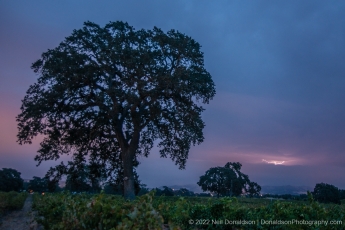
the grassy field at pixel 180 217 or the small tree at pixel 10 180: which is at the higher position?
the small tree at pixel 10 180

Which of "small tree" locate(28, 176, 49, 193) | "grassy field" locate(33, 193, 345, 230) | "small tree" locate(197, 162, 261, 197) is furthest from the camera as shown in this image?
"small tree" locate(28, 176, 49, 193)

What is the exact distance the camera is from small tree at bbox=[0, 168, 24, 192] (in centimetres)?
5316

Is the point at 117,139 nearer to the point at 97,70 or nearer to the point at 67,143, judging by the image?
the point at 67,143

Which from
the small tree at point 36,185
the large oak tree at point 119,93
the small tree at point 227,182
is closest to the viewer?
the large oak tree at point 119,93

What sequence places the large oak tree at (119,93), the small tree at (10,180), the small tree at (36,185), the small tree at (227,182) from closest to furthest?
the large oak tree at (119,93) → the small tree at (227,182) → the small tree at (10,180) → the small tree at (36,185)

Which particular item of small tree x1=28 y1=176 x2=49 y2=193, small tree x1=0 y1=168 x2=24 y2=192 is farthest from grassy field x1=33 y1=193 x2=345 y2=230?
small tree x1=28 y1=176 x2=49 y2=193

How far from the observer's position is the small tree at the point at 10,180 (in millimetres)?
53156

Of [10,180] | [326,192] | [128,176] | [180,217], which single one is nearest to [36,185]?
[10,180]

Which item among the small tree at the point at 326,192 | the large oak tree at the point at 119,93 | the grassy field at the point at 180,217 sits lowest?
the grassy field at the point at 180,217

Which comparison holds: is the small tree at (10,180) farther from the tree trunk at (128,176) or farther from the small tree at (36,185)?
the tree trunk at (128,176)

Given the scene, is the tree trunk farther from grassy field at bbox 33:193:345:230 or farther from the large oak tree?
grassy field at bbox 33:193:345:230

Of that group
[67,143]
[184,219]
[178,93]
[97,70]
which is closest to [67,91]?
[97,70]

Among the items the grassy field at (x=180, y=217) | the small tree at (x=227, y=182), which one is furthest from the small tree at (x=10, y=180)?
the grassy field at (x=180, y=217)

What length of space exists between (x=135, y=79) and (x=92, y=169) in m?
7.58
